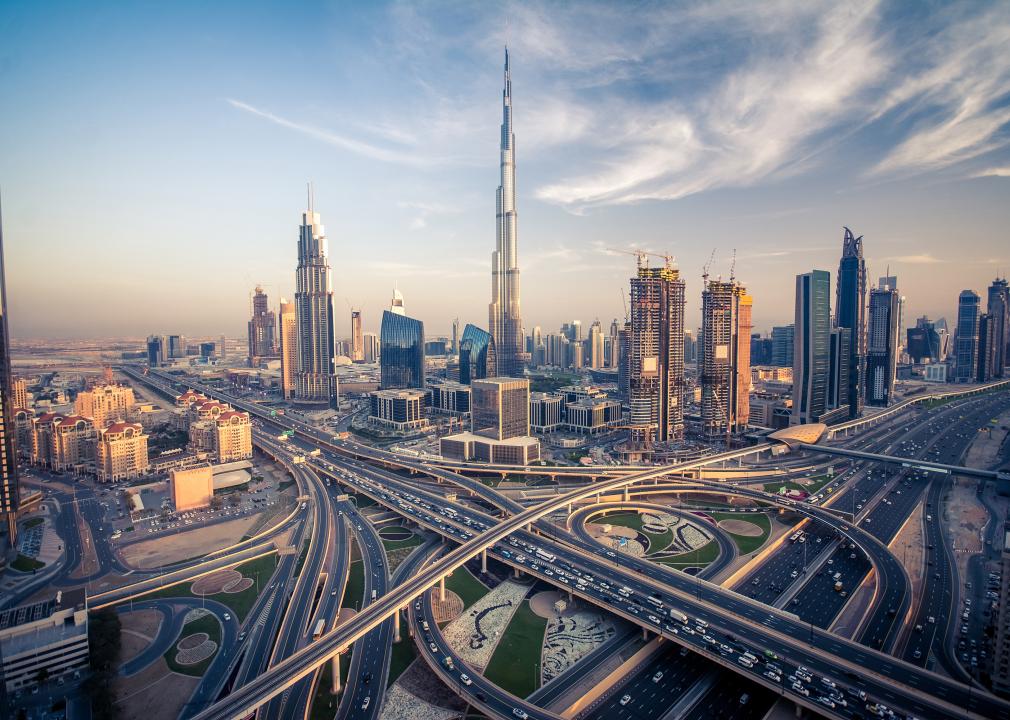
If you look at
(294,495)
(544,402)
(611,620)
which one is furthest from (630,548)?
(544,402)

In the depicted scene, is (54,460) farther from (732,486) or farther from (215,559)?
(732,486)

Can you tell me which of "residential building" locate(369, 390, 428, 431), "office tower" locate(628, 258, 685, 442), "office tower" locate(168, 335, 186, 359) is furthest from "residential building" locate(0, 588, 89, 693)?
"office tower" locate(168, 335, 186, 359)

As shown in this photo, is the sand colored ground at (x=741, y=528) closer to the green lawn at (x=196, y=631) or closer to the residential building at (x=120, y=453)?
the green lawn at (x=196, y=631)

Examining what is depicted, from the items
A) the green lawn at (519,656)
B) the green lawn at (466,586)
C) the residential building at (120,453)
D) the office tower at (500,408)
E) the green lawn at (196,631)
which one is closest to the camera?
the green lawn at (519,656)

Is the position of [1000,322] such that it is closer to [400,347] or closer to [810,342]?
[810,342]

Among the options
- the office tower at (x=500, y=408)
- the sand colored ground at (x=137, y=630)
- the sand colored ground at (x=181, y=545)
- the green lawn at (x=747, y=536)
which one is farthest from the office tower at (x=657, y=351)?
the sand colored ground at (x=137, y=630)
